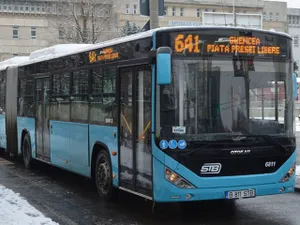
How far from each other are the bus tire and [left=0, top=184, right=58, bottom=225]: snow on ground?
4.62 ft

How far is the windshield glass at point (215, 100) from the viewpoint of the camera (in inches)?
315

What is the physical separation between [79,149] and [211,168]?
12.9 ft

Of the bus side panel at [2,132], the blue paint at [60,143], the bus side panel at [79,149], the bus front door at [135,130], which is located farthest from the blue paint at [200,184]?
the bus side panel at [2,132]

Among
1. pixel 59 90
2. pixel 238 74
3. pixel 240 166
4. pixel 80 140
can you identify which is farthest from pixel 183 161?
pixel 59 90

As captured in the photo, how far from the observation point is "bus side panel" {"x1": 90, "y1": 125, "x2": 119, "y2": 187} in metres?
9.55

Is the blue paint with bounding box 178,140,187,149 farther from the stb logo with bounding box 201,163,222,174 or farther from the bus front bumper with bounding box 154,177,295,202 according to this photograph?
the bus front bumper with bounding box 154,177,295,202

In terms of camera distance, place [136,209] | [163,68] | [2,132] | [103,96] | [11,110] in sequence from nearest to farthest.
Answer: [163,68] < [136,209] < [103,96] < [11,110] < [2,132]

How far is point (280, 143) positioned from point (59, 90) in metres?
5.67

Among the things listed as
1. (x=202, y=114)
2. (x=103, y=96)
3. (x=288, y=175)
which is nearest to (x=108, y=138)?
(x=103, y=96)

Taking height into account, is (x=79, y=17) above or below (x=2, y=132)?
above

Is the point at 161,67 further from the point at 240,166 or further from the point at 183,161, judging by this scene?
the point at 240,166

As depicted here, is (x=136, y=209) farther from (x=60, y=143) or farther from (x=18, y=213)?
(x=60, y=143)

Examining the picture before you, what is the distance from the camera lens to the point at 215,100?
8.09 meters

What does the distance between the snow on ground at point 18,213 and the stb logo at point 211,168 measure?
7.40 ft
